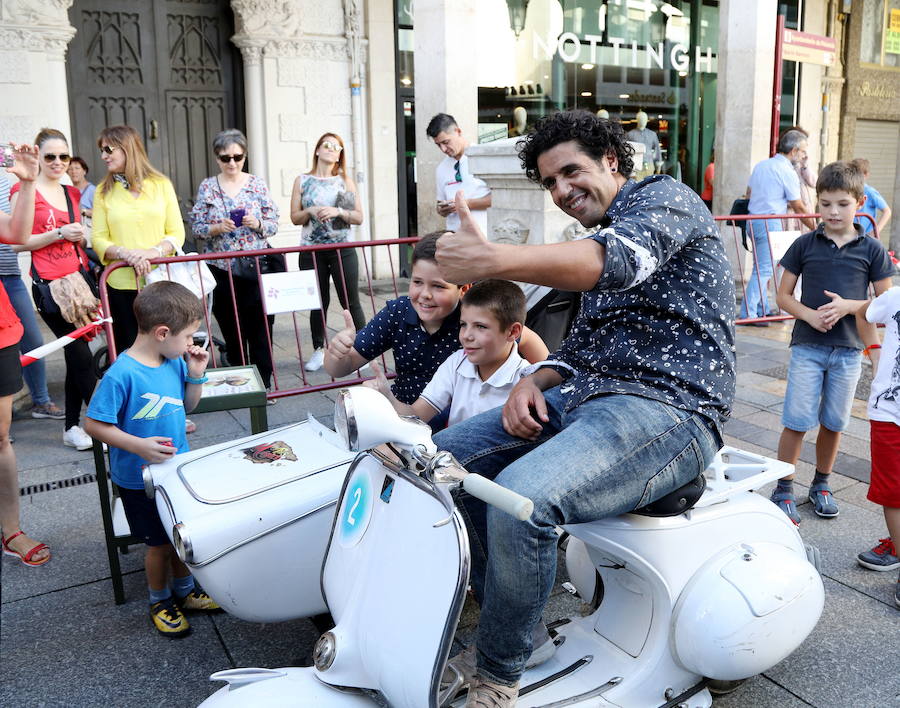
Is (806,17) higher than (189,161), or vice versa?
(806,17)

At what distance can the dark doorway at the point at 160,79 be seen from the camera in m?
9.29

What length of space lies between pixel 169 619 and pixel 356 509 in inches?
47.6

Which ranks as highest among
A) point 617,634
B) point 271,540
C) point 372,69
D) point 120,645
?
point 372,69

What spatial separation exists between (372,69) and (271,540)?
360 inches

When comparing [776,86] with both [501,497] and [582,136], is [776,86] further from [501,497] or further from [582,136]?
[501,497]

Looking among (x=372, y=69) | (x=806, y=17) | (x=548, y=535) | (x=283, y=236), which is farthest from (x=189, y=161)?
(x=806, y=17)

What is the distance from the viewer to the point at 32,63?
8500 mm

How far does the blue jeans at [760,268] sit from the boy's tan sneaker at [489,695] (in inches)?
256

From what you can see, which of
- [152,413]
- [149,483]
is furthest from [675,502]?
[152,413]

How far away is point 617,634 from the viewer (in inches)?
96.9

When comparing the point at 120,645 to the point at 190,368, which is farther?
the point at 190,368

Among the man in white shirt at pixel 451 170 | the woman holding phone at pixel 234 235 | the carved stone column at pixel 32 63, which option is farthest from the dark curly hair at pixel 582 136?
the carved stone column at pixel 32 63

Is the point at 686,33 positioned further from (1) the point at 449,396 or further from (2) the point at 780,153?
(1) the point at 449,396

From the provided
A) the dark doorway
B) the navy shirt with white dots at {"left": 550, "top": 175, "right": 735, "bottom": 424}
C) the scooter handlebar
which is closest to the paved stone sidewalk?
the navy shirt with white dots at {"left": 550, "top": 175, "right": 735, "bottom": 424}
